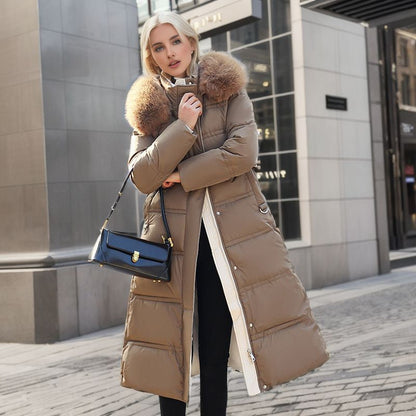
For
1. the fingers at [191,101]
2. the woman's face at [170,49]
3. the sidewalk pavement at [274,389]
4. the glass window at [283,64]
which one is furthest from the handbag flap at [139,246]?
the glass window at [283,64]

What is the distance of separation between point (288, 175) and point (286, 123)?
35.5 inches

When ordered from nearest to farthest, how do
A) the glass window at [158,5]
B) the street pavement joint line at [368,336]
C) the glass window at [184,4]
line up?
the street pavement joint line at [368,336] → the glass window at [184,4] → the glass window at [158,5]

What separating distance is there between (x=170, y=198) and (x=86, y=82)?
4.67 meters

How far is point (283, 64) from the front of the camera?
10789 mm

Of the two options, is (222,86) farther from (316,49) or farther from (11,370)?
(316,49)

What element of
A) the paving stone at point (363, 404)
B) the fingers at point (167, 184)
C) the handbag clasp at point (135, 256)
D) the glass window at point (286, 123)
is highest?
the glass window at point (286, 123)

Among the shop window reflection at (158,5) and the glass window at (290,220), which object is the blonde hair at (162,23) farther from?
the shop window reflection at (158,5)


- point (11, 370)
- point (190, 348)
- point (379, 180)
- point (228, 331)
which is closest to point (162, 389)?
point (190, 348)

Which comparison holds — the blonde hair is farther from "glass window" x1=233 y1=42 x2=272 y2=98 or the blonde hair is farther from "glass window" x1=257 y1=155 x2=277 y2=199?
"glass window" x1=233 y1=42 x2=272 y2=98

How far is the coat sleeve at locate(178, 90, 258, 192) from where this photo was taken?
2.71 m

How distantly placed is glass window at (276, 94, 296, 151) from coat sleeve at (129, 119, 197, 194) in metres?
8.03

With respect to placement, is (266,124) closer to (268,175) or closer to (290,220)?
(268,175)

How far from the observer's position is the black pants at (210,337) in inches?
110

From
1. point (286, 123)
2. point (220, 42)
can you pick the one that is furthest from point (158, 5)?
point (286, 123)
